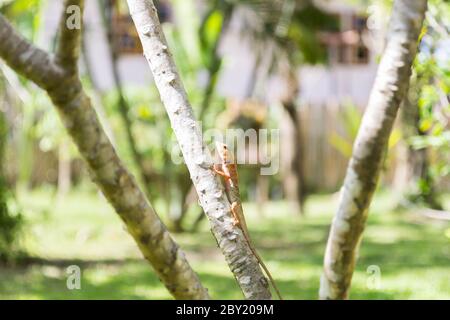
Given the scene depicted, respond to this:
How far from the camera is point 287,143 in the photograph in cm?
1371

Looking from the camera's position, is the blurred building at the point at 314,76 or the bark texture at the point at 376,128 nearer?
the bark texture at the point at 376,128

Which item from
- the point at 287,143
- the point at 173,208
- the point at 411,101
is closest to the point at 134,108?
the point at 287,143

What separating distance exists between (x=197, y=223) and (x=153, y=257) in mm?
7215

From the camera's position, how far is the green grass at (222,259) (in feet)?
22.7

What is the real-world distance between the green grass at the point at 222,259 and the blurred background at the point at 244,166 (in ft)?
0.08

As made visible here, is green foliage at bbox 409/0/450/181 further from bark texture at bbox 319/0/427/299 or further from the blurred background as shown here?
bark texture at bbox 319/0/427/299

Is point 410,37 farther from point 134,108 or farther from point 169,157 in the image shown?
point 134,108

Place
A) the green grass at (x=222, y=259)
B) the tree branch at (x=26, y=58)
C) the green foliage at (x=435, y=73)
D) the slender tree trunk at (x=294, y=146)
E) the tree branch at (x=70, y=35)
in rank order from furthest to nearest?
1. the slender tree trunk at (x=294, y=146)
2. the green grass at (x=222, y=259)
3. the green foliage at (x=435, y=73)
4. the tree branch at (x=70, y=35)
5. the tree branch at (x=26, y=58)

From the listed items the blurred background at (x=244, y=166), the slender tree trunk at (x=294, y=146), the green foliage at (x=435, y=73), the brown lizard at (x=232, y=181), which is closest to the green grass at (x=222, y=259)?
the blurred background at (x=244, y=166)

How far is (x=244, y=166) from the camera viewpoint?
13250 millimetres

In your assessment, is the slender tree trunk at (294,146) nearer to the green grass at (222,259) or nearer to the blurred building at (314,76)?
the green grass at (222,259)

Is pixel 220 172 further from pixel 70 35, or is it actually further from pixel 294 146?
pixel 294 146

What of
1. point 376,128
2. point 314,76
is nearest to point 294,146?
point 314,76

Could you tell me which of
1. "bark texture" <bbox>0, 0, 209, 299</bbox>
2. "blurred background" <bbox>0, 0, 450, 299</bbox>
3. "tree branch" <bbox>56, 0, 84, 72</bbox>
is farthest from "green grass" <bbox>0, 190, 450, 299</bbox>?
"tree branch" <bbox>56, 0, 84, 72</bbox>
